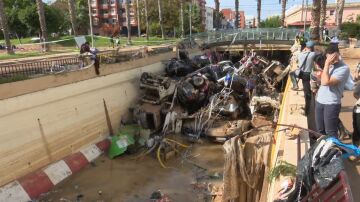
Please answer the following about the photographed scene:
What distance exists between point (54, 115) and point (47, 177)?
234 cm

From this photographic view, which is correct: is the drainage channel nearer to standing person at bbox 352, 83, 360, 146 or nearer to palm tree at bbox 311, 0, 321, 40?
standing person at bbox 352, 83, 360, 146

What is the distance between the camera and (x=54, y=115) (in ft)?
45.2

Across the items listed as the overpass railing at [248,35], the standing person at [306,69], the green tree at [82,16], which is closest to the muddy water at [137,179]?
the standing person at [306,69]

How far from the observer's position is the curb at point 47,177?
1130 cm

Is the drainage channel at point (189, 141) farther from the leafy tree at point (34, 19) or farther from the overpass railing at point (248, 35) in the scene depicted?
the leafy tree at point (34, 19)

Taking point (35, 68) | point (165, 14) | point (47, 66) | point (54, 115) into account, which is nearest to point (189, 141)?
point (54, 115)

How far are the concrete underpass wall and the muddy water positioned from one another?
1.25 m

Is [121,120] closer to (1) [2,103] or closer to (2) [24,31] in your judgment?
(1) [2,103]

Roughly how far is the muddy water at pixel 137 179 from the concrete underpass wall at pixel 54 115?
1.25 meters

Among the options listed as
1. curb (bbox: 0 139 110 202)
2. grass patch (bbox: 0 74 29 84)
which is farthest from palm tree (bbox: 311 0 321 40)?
grass patch (bbox: 0 74 29 84)

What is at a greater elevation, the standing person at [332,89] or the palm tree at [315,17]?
the palm tree at [315,17]

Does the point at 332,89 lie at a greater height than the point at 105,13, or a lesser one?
lesser

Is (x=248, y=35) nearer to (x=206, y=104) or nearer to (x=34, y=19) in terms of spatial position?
(x=206, y=104)

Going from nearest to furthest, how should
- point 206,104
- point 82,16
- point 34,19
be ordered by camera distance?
point 206,104 < point 34,19 < point 82,16
